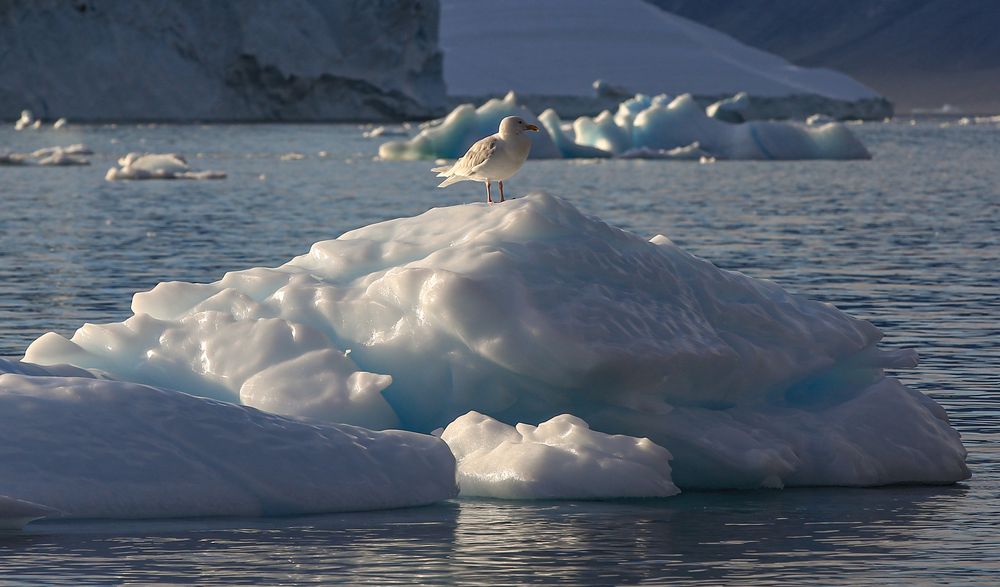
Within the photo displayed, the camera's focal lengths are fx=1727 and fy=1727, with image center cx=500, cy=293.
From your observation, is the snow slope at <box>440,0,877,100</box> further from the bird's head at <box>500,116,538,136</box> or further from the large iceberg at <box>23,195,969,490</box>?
the large iceberg at <box>23,195,969,490</box>

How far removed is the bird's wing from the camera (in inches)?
364

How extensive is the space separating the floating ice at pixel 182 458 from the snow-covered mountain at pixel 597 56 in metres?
100

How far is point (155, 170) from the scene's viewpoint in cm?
3850

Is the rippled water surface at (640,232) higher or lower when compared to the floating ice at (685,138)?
lower

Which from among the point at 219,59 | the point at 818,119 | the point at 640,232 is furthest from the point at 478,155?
the point at 818,119

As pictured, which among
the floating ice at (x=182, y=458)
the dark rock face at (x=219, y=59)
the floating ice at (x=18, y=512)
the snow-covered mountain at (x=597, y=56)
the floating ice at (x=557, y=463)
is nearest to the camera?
the floating ice at (x=18, y=512)

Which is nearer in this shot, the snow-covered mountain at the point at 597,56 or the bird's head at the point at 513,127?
the bird's head at the point at 513,127

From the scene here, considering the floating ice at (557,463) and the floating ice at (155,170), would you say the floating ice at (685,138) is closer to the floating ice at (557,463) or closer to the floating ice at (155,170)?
the floating ice at (155,170)

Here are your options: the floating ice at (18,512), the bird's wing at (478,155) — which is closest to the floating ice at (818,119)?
the bird's wing at (478,155)

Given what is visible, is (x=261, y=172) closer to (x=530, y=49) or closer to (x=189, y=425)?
(x=189, y=425)

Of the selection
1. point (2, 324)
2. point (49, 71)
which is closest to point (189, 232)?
point (2, 324)

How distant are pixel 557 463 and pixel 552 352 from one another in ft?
2.03

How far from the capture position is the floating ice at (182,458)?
6750 mm

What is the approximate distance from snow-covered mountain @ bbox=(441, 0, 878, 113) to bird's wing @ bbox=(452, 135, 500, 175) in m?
97.6
